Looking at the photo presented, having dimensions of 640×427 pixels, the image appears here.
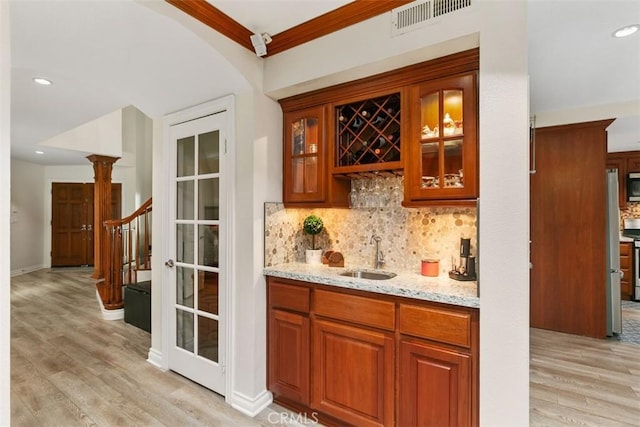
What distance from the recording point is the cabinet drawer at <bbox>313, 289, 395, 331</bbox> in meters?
1.83

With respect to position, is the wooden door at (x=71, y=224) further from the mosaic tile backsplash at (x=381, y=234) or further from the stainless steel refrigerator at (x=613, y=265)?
the stainless steel refrigerator at (x=613, y=265)

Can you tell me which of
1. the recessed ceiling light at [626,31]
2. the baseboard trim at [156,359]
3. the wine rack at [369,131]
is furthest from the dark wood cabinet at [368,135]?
the baseboard trim at [156,359]

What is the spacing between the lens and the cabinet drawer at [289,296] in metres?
2.13

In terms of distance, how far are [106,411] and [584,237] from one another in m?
4.84

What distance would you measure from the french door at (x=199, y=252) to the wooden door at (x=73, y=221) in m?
6.27

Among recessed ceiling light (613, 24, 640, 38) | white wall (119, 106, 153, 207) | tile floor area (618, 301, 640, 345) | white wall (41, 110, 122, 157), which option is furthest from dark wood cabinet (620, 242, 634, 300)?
white wall (119, 106, 153, 207)

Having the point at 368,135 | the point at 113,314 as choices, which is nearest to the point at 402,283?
the point at 368,135

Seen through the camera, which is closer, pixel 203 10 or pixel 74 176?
pixel 203 10

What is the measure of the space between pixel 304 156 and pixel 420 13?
1153 millimetres

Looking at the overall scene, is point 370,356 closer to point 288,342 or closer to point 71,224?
point 288,342

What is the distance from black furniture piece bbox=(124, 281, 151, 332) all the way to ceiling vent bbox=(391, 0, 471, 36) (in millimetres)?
3716

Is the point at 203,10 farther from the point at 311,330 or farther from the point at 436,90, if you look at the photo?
the point at 311,330

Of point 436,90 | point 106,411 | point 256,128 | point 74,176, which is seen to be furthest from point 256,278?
point 74,176

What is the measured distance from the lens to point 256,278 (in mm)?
2262
